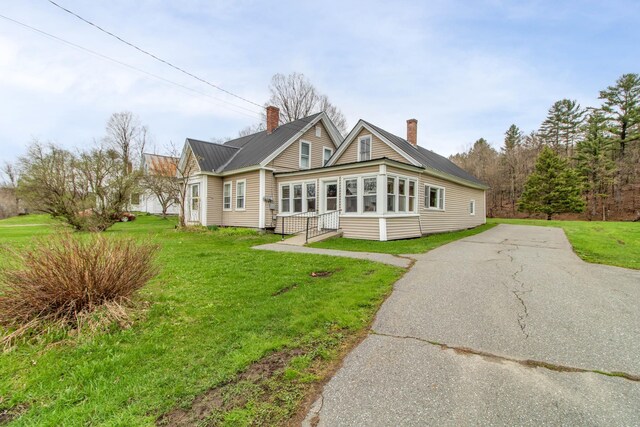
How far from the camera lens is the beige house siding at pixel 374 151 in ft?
47.1

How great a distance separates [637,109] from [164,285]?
148 feet

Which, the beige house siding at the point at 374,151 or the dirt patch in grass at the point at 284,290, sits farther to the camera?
the beige house siding at the point at 374,151

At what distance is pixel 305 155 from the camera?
57.2ft

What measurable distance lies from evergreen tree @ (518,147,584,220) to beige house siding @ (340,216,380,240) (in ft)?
88.6

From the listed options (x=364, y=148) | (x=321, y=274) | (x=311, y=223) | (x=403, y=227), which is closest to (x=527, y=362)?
(x=321, y=274)

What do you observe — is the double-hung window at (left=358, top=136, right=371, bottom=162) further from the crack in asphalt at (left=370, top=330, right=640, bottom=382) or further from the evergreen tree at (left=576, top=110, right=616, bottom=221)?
the evergreen tree at (left=576, top=110, right=616, bottom=221)

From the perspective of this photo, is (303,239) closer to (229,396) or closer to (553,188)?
(229,396)

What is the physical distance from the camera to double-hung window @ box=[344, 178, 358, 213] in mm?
12477

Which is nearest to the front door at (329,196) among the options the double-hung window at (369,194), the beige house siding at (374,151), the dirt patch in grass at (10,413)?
the double-hung window at (369,194)

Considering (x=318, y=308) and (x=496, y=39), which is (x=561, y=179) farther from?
(x=318, y=308)

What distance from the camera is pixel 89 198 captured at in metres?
15.9

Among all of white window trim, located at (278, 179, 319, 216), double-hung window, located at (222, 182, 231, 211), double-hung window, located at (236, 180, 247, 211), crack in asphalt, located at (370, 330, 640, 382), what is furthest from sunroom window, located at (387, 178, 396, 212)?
double-hung window, located at (222, 182, 231, 211)

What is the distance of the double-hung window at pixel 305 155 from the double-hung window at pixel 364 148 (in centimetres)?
339

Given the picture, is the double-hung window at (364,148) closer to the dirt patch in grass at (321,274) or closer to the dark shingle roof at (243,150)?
the dark shingle roof at (243,150)
